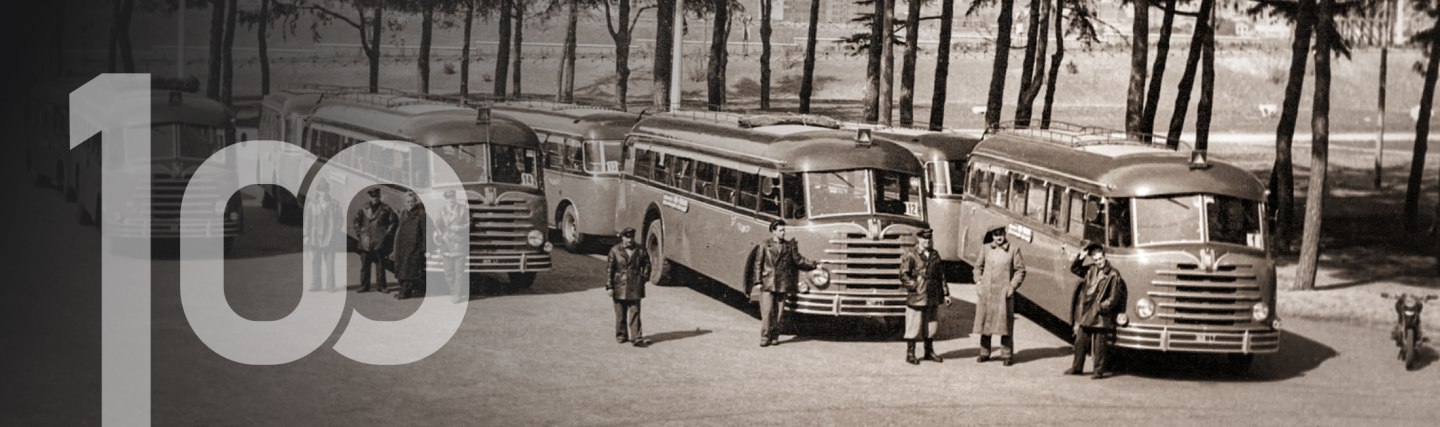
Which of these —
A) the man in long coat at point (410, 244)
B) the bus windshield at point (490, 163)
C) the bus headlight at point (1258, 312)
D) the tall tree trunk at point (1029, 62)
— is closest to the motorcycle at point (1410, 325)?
the bus headlight at point (1258, 312)

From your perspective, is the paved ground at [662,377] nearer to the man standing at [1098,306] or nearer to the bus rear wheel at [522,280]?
the man standing at [1098,306]

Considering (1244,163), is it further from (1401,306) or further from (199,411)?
(199,411)

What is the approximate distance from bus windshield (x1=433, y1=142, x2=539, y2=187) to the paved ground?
72.4 inches

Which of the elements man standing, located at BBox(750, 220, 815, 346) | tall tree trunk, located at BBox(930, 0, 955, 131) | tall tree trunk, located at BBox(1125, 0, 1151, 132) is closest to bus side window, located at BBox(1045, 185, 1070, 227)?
man standing, located at BBox(750, 220, 815, 346)

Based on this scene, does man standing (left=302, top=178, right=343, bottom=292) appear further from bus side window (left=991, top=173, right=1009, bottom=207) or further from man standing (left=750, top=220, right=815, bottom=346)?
bus side window (left=991, top=173, right=1009, bottom=207)

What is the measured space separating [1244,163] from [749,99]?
36215mm

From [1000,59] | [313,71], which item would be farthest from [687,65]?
[1000,59]

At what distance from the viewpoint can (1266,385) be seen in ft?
64.9

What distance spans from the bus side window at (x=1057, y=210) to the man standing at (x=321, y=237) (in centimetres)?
1014

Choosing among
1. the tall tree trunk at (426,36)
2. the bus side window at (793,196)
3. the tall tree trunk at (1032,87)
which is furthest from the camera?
the tall tree trunk at (426,36)

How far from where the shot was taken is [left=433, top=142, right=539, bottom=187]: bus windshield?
2506 cm

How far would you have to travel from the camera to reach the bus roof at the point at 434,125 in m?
25.2

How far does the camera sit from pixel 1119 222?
67.0ft

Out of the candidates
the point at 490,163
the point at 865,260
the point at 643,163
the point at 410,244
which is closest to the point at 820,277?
the point at 865,260
